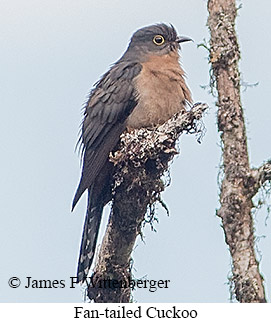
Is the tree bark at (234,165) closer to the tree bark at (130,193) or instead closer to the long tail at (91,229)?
the tree bark at (130,193)

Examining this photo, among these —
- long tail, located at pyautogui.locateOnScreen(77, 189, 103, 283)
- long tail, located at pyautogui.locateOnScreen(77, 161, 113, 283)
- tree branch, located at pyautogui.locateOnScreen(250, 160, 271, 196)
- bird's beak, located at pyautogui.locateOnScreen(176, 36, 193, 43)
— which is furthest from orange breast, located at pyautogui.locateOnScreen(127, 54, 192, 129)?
tree branch, located at pyautogui.locateOnScreen(250, 160, 271, 196)

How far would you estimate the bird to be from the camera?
20.2ft

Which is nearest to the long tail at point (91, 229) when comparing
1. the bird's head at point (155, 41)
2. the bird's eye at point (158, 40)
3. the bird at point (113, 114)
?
the bird at point (113, 114)

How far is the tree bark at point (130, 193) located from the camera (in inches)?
215

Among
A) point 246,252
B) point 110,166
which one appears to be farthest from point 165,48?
point 246,252

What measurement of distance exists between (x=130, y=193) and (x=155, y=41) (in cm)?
193

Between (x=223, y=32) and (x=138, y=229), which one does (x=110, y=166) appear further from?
(x=223, y=32)

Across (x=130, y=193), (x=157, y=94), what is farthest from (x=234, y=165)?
(x=157, y=94)

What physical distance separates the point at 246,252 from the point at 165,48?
3.19 metres

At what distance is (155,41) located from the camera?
6.94 m

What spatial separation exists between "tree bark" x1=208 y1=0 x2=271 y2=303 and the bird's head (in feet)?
5.72

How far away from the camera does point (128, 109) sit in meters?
6.21

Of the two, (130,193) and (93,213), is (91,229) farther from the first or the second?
(130,193)

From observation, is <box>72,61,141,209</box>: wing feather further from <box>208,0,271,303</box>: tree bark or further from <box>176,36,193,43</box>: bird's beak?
<box>208,0,271,303</box>: tree bark
